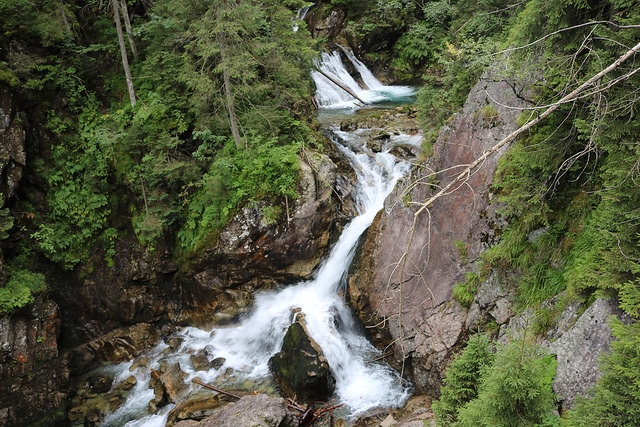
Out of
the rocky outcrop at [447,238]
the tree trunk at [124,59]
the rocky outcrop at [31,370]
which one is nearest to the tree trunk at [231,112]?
the tree trunk at [124,59]

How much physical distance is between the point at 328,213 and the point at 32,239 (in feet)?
28.2

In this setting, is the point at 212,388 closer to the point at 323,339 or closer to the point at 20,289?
the point at 323,339

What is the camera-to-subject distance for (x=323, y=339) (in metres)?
9.48

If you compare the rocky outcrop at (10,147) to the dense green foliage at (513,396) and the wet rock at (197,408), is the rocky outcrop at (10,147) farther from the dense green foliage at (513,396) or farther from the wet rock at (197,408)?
the dense green foliage at (513,396)

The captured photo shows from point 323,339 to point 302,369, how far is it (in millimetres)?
1074

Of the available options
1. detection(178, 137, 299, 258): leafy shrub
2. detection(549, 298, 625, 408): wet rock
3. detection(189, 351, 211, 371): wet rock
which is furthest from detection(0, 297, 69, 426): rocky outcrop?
detection(549, 298, 625, 408): wet rock

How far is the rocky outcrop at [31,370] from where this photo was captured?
30.6 feet

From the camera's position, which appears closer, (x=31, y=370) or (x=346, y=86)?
(x=31, y=370)

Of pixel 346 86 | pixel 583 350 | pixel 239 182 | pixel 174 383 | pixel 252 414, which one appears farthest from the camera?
pixel 346 86

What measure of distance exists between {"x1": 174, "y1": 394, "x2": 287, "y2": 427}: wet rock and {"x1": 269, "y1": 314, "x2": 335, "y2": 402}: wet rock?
4.19 ft

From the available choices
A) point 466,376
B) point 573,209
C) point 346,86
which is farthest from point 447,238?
point 346,86

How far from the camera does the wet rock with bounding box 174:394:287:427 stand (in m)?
6.73

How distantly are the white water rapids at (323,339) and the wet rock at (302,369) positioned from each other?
351mm

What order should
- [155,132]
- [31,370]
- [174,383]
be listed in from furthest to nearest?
[155,132], [31,370], [174,383]
